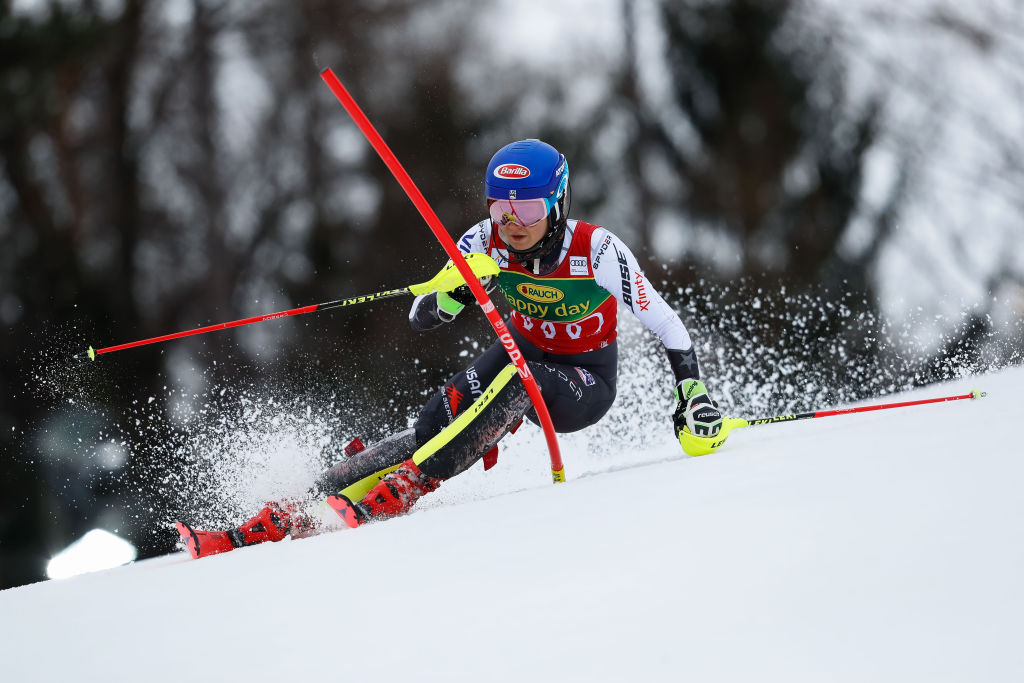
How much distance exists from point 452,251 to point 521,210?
1.02ft

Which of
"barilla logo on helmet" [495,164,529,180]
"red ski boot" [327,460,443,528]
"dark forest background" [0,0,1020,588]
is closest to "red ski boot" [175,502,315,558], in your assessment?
"red ski boot" [327,460,443,528]

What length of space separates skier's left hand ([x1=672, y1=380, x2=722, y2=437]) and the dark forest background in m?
5.95

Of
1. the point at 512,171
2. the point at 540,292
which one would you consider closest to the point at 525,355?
the point at 540,292

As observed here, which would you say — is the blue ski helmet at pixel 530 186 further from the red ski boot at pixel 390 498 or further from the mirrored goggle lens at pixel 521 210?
the red ski boot at pixel 390 498

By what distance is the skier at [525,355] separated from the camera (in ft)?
7.48

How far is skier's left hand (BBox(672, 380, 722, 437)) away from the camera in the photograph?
246cm

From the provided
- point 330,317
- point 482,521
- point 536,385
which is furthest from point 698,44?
point 482,521

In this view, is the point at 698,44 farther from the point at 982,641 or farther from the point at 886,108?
the point at 982,641

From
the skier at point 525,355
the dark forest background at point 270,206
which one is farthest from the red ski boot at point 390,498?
the dark forest background at point 270,206

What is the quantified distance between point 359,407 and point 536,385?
6.77m

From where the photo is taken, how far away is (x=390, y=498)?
2.22m

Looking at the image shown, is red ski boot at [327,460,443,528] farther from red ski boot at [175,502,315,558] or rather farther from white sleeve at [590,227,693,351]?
white sleeve at [590,227,693,351]

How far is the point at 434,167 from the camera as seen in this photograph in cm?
948

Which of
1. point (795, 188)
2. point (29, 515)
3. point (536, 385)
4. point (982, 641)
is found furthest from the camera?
point (795, 188)
